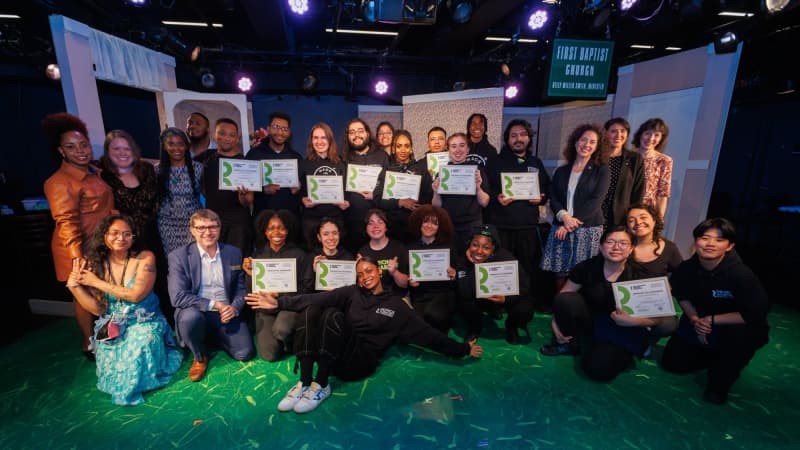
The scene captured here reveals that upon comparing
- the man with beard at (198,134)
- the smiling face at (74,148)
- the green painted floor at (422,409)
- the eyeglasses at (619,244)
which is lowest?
the green painted floor at (422,409)

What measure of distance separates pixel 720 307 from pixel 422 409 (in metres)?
2.29

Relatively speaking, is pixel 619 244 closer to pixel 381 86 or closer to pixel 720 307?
pixel 720 307

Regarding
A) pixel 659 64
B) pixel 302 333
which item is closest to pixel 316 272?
pixel 302 333

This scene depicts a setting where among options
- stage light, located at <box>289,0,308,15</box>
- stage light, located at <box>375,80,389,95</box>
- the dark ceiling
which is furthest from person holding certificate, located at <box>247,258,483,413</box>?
stage light, located at <box>375,80,389,95</box>

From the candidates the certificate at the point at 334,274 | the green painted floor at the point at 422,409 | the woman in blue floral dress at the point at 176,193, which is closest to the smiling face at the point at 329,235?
the certificate at the point at 334,274

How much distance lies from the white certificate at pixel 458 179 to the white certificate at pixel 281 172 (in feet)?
4.83

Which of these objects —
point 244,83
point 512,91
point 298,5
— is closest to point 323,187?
point 298,5

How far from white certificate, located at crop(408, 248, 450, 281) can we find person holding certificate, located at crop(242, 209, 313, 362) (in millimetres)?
924

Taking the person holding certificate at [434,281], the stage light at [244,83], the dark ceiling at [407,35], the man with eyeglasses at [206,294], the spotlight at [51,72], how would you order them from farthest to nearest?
the stage light at [244,83] → the spotlight at [51,72] → the dark ceiling at [407,35] → the person holding certificate at [434,281] → the man with eyeglasses at [206,294]

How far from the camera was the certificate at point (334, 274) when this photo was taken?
9.43 ft

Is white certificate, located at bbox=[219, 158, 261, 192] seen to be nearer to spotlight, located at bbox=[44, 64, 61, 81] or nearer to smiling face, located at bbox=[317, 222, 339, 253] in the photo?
smiling face, located at bbox=[317, 222, 339, 253]

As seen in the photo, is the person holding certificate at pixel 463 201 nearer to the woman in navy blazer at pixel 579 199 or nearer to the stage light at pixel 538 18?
the woman in navy blazer at pixel 579 199

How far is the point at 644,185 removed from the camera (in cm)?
333

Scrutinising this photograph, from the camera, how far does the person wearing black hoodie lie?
2295 mm
